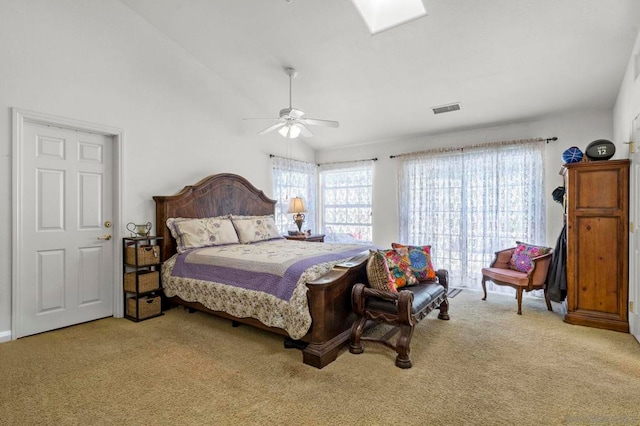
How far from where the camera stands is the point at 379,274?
2.77m

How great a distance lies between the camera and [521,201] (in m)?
4.62

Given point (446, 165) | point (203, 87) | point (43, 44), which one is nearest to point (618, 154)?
point (446, 165)

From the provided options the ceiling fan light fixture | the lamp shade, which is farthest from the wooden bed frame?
the ceiling fan light fixture

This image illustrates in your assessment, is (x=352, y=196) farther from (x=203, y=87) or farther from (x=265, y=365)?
(x=265, y=365)

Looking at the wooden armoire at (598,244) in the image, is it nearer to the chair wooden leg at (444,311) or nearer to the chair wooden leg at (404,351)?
the chair wooden leg at (444,311)

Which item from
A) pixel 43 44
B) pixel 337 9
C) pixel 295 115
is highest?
pixel 337 9

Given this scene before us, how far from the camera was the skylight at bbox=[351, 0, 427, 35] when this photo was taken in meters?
3.14

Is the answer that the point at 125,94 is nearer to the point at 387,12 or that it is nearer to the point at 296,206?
the point at 296,206

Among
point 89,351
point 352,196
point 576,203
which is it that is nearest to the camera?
point 89,351

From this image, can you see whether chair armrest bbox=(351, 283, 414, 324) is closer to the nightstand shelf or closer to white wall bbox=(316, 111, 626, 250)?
the nightstand shelf

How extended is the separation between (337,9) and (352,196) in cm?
358

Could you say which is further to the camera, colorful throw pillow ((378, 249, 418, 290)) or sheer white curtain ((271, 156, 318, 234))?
sheer white curtain ((271, 156, 318, 234))

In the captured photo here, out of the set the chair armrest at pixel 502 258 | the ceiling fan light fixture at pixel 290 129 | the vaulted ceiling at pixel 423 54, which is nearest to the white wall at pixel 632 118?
the vaulted ceiling at pixel 423 54

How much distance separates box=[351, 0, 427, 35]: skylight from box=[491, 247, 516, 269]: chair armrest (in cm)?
310
